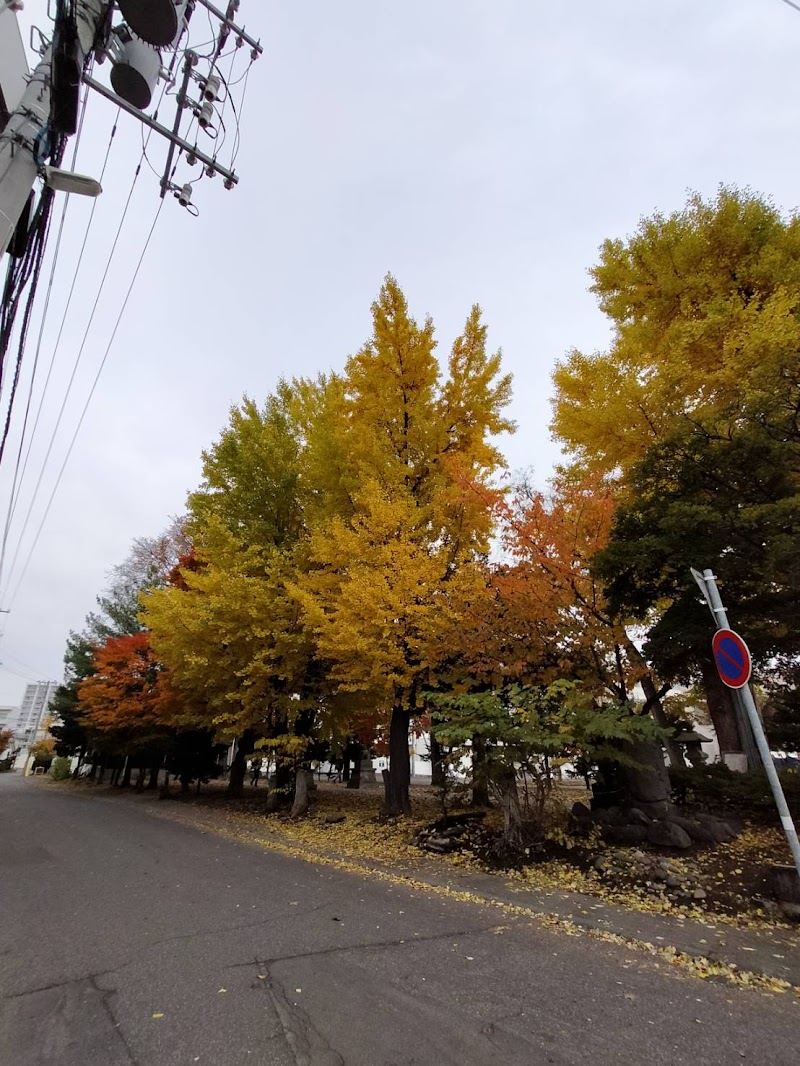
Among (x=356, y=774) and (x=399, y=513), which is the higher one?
(x=399, y=513)

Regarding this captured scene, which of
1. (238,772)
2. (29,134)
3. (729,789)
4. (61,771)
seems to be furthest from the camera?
(61,771)

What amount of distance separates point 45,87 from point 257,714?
10749 mm

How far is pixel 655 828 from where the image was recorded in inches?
266

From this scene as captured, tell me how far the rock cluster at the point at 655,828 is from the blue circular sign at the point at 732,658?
3.17 m

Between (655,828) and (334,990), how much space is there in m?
5.30

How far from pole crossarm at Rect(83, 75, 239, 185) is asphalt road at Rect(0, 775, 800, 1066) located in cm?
682

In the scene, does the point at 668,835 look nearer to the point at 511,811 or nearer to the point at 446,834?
the point at 511,811

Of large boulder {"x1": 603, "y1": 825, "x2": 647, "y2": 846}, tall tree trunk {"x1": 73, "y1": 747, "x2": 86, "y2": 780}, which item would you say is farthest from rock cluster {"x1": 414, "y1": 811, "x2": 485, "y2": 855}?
tall tree trunk {"x1": 73, "y1": 747, "x2": 86, "y2": 780}

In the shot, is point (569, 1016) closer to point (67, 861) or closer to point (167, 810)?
point (67, 861)

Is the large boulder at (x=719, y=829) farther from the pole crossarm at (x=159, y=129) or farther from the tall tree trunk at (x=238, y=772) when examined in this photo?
the tall tree trunk at (x=238, y=772)

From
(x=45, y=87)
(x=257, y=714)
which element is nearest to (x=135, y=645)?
(x=257, y=714)

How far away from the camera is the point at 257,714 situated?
1148cm

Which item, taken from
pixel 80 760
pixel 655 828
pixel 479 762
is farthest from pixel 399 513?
pixel 80 760

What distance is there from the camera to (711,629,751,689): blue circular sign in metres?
4.57
